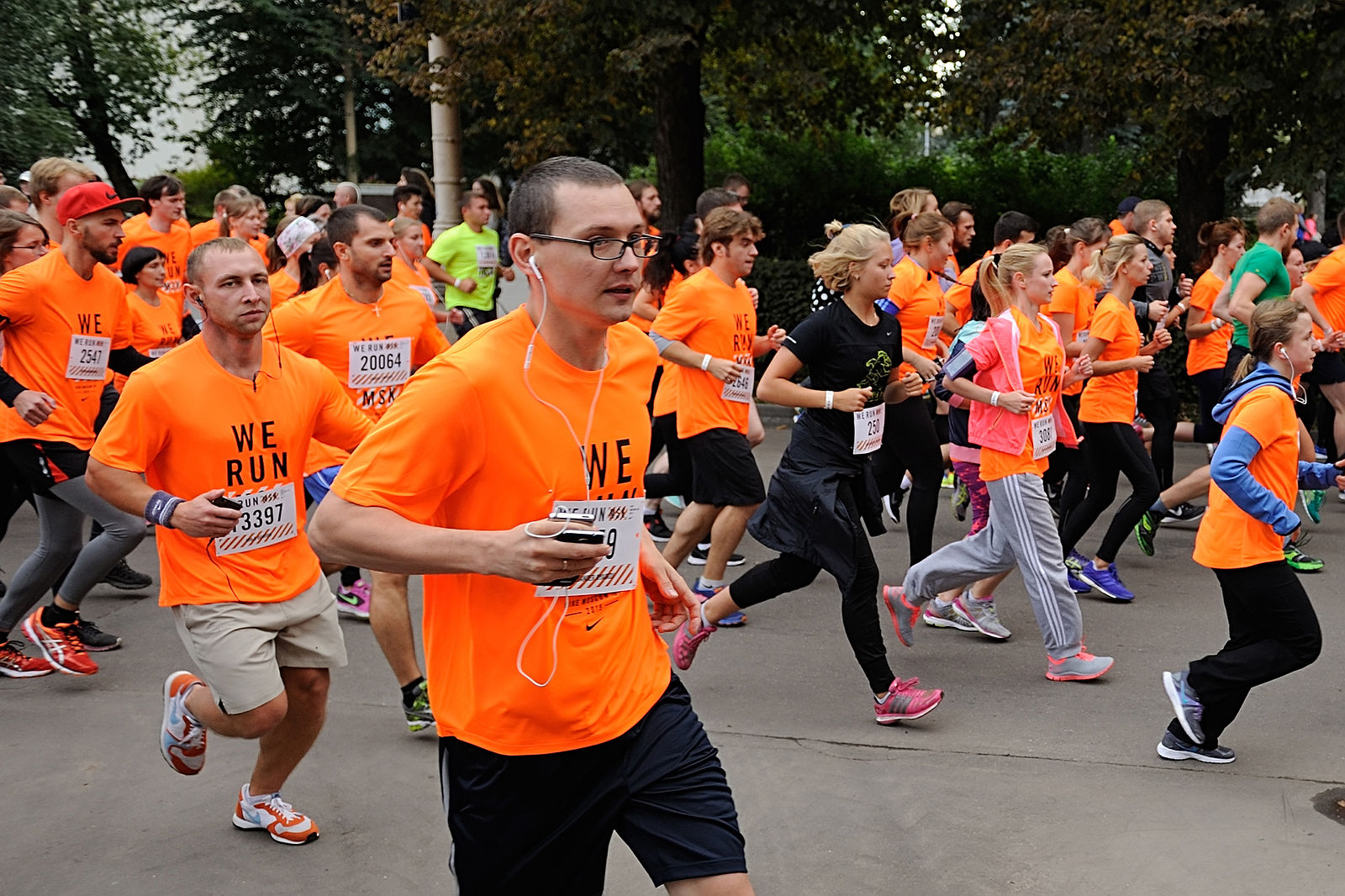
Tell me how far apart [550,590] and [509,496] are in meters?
0.21

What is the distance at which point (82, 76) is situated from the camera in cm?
2448

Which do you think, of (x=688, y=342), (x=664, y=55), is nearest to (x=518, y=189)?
(x=688, y=342)

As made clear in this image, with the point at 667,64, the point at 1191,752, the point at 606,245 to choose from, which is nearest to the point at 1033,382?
the point at 1191,752

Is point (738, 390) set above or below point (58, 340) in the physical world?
below

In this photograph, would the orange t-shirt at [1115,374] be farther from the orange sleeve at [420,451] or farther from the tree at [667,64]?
the tree at [667,64]

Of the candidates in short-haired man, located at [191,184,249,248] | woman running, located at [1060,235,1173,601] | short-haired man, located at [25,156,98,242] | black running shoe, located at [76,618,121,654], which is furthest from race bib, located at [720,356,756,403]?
short-haired man, located at [191,184,249,248]

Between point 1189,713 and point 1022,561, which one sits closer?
point 1189,713

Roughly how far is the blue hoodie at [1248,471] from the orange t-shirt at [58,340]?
4.85 meters

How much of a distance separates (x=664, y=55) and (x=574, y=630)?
11897 millimetres

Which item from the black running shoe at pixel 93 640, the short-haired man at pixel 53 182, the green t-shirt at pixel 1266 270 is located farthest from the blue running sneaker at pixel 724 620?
the green t-shirt at pixel 1266 270

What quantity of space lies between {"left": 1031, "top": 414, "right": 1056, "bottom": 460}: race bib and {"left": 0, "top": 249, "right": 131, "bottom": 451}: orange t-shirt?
4.23 metres

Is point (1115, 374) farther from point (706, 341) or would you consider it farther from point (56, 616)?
point (56, 616)

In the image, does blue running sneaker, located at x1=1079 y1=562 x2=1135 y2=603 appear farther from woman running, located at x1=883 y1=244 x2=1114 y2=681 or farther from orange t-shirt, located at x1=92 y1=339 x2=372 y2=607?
orange t-shirt, located at x1=92 y1=339 x2=372 y2=607

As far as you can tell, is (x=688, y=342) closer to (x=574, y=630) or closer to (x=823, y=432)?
(x=823, y=432)
